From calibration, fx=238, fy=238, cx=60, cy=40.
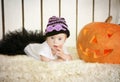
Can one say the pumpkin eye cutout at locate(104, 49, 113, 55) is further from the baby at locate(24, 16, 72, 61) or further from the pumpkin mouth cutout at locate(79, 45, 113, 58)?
the baby at locate(24, 16, 72, 61)

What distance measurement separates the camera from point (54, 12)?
172 cm

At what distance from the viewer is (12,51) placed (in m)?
1.39

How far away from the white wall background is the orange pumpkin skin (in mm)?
557

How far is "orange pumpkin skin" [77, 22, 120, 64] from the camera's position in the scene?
109cm

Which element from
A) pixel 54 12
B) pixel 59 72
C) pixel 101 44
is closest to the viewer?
pixel 59 72

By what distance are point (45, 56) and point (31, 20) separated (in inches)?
21.0

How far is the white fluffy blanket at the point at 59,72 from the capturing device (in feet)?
2.98

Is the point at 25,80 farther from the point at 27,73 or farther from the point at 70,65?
the point at 70,65

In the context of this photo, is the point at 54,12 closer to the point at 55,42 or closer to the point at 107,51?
the point at 55,42

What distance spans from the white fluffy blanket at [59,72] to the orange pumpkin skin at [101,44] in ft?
0.30

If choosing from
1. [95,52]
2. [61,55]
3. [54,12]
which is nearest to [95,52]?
[95,52]

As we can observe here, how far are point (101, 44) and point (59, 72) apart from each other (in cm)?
28

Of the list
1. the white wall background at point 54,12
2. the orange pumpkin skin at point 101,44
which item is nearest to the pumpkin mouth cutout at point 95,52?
the orange pumpkin skin at point 101,44

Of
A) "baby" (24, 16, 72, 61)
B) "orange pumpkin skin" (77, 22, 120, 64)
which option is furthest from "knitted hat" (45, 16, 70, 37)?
"orange pumpkin skin" (77, 22, 120, 64)
